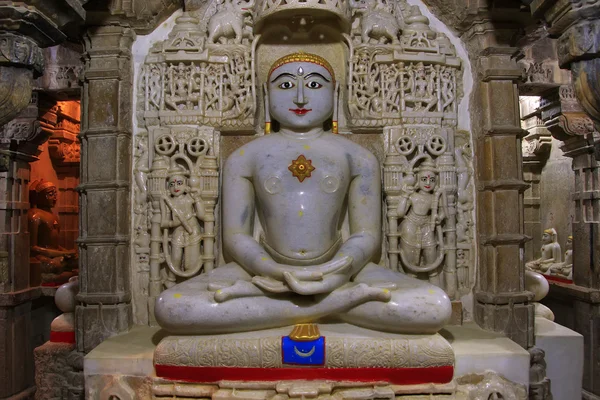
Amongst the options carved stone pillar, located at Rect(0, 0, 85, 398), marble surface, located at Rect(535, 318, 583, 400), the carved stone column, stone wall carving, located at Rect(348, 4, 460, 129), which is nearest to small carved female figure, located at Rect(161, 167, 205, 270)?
the carved stone column

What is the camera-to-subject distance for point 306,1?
4.11 meters

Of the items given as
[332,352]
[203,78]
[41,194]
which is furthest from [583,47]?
[41,194]

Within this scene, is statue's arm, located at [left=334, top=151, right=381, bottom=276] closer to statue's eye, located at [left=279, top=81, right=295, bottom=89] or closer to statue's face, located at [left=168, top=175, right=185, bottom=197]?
statue's eye, located at [left=279, top=81, right=295, bottom=89]

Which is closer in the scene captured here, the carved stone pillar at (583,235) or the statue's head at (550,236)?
the carved stone pillar at (583,235)

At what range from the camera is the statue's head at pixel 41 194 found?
27.6 ft

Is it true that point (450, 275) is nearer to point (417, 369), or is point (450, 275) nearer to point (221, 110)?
point (417, 369)

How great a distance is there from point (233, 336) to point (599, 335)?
18.0 ft

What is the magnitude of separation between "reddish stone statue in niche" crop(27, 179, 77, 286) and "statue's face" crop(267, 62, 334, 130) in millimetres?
5020

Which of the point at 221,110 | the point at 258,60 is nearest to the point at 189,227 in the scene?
the point at 221,110

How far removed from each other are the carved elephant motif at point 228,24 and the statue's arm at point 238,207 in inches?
42.2

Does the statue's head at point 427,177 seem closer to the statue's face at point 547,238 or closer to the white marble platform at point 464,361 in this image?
the white marble platform at point 464,361

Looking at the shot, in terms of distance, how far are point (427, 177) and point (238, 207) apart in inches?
63.1

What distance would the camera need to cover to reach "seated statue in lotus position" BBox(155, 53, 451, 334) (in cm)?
337

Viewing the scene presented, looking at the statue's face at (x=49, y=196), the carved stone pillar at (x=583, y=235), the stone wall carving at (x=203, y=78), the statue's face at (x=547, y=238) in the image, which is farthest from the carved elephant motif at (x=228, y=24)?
the statue's face at (x=547, y=238)
